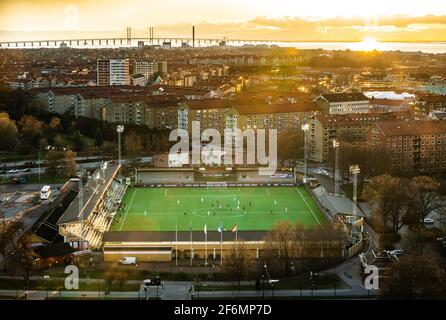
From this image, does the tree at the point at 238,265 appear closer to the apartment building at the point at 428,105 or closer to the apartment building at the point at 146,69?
the apartment building at the point at 428,105

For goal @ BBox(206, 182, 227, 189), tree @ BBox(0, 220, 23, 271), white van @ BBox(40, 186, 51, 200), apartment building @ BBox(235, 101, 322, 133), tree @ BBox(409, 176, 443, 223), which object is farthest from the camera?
apartment building @ BBox(235, 101, 322, 133)


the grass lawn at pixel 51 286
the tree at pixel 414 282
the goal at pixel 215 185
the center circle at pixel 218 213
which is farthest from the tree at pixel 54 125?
the tree at pixel 414 282

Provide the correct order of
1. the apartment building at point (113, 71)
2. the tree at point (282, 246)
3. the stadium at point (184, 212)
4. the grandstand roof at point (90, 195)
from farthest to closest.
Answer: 1. the apartment building at point (113, 71)
2. the grandstand roof at point (90, 195)
3. the stadium at point (184, 212)
4. the tree at point (282, 246)

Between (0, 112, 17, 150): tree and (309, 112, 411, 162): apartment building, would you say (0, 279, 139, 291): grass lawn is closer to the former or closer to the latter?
(309, 112, 411, 162): apartment building

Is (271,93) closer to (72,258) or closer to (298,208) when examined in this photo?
(298,208)

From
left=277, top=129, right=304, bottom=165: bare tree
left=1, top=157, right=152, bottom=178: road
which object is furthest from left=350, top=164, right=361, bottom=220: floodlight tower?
left=1, top=157, right=152, bottom=178: road

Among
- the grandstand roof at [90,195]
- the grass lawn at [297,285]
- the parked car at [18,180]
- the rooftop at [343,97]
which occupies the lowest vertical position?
the grass lawn at [297,285]
